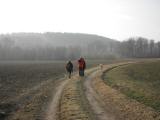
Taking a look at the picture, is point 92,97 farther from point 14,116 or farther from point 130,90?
point 14,116

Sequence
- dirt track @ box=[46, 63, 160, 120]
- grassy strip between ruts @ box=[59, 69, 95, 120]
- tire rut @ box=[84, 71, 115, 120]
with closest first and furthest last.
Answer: tire rut @ box=[84, 71, 115, 120]
dirt track @ box=[46, 63, 160, 120]
grassy strip between ruts @ box=[59, 69, 95, 120]

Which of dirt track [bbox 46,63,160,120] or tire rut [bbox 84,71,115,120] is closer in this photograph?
tire rut [bbox 84,71,115,120]

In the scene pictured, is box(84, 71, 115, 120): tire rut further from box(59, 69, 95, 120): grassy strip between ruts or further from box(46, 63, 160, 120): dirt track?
box(59, 69, 95, 120): grassy strip between ruts

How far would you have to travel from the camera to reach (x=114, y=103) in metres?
17.3

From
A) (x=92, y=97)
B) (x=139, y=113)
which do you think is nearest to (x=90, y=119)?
(x=139, y=113)

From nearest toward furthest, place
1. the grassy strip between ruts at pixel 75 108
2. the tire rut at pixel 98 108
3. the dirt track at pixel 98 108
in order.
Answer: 1. the tire rut at pixel 98 108
2. the dirt track at pixel 98 108
3. the grassy strip between ruts at pixel 75 108

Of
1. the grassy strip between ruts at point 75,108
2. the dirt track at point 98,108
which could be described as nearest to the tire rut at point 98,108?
the dirt track at point 98,108

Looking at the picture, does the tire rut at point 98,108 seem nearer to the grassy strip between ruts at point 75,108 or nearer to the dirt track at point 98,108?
the dirt track at point 98,108

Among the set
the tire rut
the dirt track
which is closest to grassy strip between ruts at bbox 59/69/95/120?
the dirt track

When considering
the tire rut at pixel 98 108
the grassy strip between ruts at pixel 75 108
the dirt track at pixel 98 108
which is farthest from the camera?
the grassy strip between ruts at pixel 75 108

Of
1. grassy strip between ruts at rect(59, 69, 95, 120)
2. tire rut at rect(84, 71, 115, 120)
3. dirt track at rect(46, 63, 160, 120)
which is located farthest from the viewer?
grassy strip between ruts at rect(59, 69, 95, 120)

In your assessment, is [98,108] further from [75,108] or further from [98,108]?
[75,108]

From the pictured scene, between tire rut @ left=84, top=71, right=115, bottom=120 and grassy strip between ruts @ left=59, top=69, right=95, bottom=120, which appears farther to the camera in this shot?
grassy strip between ruts @ left=59, top=69, right=95, bottom=120

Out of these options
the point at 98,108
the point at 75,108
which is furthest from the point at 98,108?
the point at 75,108
